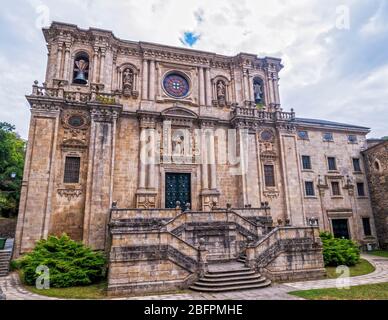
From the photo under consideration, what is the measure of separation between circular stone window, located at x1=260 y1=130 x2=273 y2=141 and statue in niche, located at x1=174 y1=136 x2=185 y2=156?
Result: 727cm

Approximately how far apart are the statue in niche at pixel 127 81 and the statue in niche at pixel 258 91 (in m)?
11.5

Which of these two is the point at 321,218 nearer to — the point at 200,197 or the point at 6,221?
the point at 200,197

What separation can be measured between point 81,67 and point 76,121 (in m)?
4.89

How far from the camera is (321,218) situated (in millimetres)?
23875

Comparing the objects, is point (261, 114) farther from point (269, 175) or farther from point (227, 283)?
point (227, 283)

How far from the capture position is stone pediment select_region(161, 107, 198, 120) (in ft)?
67.9

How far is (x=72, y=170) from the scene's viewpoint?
18.4 meters

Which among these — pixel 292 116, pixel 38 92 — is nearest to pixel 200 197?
pixel 292 116

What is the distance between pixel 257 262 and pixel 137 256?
5.83 meters

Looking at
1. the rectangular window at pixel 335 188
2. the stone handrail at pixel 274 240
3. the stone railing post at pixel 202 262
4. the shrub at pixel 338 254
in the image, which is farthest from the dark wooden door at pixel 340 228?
the stone railing post at pixel 202 262

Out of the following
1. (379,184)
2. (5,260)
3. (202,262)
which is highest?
(379,184)

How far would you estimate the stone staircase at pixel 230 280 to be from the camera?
1111 cm

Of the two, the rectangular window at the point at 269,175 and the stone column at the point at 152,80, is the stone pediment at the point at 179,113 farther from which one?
the rectangular window at the point at 269,175

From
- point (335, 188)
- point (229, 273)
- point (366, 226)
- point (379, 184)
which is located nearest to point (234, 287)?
point (229, 273)
